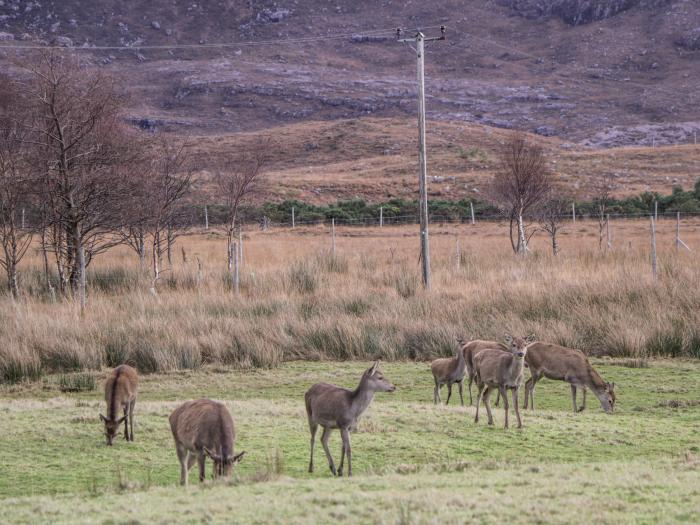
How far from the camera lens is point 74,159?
24672 millimetres

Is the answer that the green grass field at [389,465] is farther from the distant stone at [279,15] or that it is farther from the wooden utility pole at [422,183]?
the distant stone at [279,15]

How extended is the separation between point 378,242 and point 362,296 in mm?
23215

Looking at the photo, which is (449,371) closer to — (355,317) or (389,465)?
(389,465)

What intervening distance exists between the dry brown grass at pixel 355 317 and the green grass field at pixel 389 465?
2.67 m

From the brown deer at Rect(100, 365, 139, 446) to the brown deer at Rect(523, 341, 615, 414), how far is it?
228 inches

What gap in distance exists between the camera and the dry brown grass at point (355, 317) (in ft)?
63.1

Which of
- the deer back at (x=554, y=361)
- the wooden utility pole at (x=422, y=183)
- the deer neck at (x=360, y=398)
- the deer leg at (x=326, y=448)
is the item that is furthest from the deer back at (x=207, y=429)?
the wooden utility pole at (x=422, y=183)

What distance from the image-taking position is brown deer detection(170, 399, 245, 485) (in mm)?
8852

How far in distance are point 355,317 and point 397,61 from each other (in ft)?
429

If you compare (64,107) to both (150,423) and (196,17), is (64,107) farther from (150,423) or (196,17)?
(196,17)

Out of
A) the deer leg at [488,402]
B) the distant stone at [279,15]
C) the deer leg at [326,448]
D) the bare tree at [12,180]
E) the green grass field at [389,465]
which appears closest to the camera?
the green grass field at [389,465]

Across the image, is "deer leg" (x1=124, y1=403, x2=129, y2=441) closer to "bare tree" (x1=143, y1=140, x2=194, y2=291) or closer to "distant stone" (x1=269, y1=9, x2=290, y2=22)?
"bare tree" (x1=143, y1=140, x2=194, y2=291)

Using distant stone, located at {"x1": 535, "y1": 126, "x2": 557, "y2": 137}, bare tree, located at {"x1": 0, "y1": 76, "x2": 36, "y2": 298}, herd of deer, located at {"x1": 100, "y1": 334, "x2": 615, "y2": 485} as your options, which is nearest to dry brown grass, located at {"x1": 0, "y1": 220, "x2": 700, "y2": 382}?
bare tree, located at {"x1": 0, "y1": 76, "x2": 36, "y2": 298}

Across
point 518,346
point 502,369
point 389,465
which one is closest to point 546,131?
point 502,369
